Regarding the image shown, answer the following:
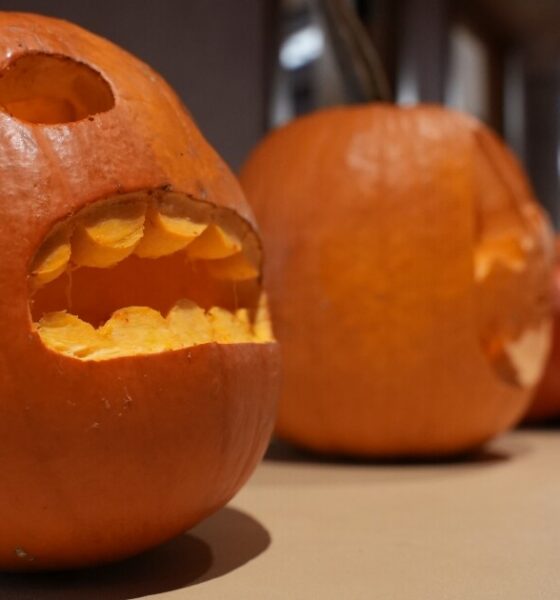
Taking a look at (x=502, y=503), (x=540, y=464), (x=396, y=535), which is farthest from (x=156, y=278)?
(x=540, y=464)

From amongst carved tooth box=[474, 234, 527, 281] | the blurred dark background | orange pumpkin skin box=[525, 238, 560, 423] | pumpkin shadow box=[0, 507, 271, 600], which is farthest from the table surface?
the blurred dark background

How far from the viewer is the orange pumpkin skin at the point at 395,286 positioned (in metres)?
1.20

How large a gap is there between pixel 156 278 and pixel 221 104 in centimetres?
102

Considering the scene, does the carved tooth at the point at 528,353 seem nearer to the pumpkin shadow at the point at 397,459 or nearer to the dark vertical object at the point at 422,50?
the pumpkin shadow at the point at 397,459

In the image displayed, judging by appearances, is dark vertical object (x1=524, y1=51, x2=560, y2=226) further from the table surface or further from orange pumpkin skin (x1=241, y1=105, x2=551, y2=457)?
the table surface

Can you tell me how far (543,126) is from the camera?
10.8 feet

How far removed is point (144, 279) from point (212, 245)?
0.06m

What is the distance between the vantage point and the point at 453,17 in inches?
106

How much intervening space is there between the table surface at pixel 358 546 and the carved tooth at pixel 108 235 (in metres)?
0.24

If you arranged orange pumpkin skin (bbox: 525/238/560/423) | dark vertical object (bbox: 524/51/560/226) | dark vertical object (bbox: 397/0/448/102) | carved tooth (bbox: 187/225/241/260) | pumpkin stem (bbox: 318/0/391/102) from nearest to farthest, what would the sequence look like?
carved tooth (bbox: 187/225/241/260), pumpkin stem (bbox: 318/0/391/102), orange pumpkin skin (bbox: 525/238/560/423), dark vertical object (bbox: 397/0/448/102), dark vertical object (bbox: 524/51/560/226)

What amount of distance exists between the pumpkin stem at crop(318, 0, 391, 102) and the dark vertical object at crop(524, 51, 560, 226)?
1.89 m

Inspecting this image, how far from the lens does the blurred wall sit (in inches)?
57.2

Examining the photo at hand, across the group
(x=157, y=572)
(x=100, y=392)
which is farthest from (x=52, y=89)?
(x=157, y=572)

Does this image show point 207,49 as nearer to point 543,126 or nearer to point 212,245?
point 212,245
